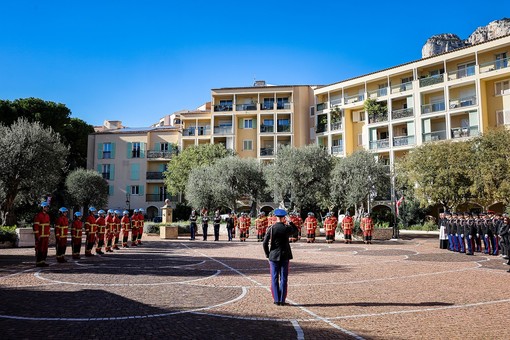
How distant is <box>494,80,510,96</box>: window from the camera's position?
43.5 metres

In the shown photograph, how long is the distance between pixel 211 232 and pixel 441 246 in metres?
22.6

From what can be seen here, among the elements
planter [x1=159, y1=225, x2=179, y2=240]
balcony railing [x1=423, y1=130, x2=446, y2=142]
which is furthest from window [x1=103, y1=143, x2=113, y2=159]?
balcony railing [x1=423, y1=130, x2=446, y2=142]

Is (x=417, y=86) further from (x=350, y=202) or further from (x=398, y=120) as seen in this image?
(x=350, y=202)

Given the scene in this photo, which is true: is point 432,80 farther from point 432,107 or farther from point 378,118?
point 378,118

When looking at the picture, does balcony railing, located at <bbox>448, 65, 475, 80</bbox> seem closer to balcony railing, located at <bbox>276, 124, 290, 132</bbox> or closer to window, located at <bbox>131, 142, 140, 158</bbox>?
balcony railing, located at <bbox>276, 124, 290, 132</bbox>

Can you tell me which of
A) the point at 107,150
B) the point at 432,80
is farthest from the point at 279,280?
the point at 107,150

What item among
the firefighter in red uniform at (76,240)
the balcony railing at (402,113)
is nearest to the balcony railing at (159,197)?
the balcony railing at (402,113)

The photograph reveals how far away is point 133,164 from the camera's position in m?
64.4

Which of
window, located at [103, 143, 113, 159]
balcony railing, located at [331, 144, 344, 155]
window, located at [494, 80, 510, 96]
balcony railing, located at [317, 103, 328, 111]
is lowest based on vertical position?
balcony railing, located at [331, 144, 344, 155]

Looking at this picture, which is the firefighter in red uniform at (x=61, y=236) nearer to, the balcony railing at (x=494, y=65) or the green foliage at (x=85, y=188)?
the green foliage at (x=85, y=188)

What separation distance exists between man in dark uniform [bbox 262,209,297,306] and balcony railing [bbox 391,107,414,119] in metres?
44.0

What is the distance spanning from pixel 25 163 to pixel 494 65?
44884 mm

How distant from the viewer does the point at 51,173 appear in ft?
97.0

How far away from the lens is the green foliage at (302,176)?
40.0 m
